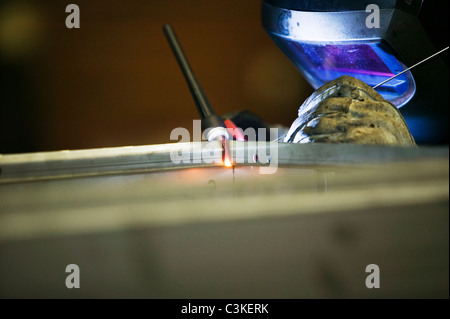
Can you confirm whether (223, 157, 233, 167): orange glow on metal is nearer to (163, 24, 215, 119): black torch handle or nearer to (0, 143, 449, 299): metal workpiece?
(0, 143, 449, 299): metal workpiece

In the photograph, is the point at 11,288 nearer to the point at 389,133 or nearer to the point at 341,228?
the point at 341,228

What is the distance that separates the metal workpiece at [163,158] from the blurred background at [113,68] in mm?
1395

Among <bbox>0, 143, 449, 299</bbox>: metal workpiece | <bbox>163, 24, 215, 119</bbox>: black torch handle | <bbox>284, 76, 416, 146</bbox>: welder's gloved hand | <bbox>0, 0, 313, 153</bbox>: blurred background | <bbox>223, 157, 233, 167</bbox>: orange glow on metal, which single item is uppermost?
<bbox>0, 0, 313, 153</bbox>: blurred background

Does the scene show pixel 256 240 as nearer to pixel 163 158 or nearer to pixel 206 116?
pixel 163 158

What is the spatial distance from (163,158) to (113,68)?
1.44m

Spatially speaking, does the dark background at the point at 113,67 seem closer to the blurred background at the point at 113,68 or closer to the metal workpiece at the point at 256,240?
the blurred background at the point at 113,68

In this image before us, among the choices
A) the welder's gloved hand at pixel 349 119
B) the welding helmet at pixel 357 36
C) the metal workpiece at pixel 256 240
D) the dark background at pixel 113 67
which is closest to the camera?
the metal workpiece at pixel 256 240

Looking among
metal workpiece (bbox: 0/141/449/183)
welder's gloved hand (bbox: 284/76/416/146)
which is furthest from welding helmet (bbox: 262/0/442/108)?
metal workpiece (bbox: 0/141/449/183)

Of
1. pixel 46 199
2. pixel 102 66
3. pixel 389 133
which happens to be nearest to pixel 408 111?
pixel 389 133

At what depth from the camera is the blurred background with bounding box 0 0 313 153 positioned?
5.96ft

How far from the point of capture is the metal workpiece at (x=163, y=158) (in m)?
0.49

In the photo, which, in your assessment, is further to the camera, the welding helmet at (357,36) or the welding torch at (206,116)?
the welding helmet at (357,36)

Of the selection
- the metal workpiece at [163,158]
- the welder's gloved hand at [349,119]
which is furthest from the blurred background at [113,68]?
the metal workpiece at [163,158]

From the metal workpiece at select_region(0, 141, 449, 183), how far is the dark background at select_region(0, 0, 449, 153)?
54.9 inches
